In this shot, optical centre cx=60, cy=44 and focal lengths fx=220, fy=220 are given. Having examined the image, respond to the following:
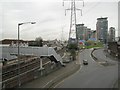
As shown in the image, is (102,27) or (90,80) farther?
(102,27)

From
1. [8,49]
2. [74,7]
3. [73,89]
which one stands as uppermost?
[74,7]

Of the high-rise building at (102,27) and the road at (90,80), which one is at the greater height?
the high-rise building at (102,27)

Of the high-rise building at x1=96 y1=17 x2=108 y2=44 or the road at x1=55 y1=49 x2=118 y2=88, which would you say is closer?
Answer: the road at x1=55 y1=49 x2=118 y2=88

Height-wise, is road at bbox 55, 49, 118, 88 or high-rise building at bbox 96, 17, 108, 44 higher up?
high-rise building at bbox 96, 17, 108, 44

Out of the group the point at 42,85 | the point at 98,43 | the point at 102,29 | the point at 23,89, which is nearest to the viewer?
the point at 23,89

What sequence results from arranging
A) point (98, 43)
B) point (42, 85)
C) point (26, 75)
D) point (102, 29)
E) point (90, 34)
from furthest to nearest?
point (90, 34) < point (98, 43) < point (102, 29) < point (26, 75) < point (42, 85)

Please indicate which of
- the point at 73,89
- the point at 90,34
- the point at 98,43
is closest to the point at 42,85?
the point at 73,89

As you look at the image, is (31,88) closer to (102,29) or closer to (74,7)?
(74,7)

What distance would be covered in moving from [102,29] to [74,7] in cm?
8098

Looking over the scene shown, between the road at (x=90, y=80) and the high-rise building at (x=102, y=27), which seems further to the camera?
the high-rise building at (x=102, y=27)

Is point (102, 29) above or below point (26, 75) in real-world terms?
above

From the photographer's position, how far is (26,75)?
26.3m

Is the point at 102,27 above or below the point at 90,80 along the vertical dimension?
above

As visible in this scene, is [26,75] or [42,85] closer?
[42,85]
